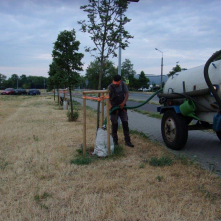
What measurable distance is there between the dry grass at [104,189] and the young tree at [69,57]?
6858 mm

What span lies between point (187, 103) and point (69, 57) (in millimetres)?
7470

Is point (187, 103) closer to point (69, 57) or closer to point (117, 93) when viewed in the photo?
point (117, 93)

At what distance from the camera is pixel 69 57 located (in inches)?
464

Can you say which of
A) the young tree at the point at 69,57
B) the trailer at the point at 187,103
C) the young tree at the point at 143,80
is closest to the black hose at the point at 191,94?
the trailer at the point at 187,103

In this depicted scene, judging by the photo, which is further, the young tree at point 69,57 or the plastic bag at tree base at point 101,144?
the young tree at point 69,57

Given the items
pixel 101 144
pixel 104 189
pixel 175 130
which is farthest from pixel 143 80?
pixel 104 189

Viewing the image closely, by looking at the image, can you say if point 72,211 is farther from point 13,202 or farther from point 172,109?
point 172,109

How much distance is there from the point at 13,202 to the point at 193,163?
316cm

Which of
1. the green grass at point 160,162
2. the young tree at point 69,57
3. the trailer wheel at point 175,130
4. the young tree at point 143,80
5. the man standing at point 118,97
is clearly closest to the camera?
the green grass at point 160,162

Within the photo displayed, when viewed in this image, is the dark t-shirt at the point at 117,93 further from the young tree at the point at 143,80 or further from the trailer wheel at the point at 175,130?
the young tree at the point at 143,80

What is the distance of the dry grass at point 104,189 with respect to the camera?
9.88 ft

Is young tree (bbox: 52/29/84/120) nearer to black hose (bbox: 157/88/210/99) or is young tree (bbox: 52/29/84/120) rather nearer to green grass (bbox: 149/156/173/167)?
black hose (bbox: 157/88/210/99)

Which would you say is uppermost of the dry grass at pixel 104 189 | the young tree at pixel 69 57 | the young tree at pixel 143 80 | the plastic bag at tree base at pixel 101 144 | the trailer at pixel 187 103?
the young tree at pixel 143 80

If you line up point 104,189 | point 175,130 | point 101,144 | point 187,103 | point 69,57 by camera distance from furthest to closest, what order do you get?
point 69,57 → point 175,130 → point 187,103 → point 101,144 → point 104,189
